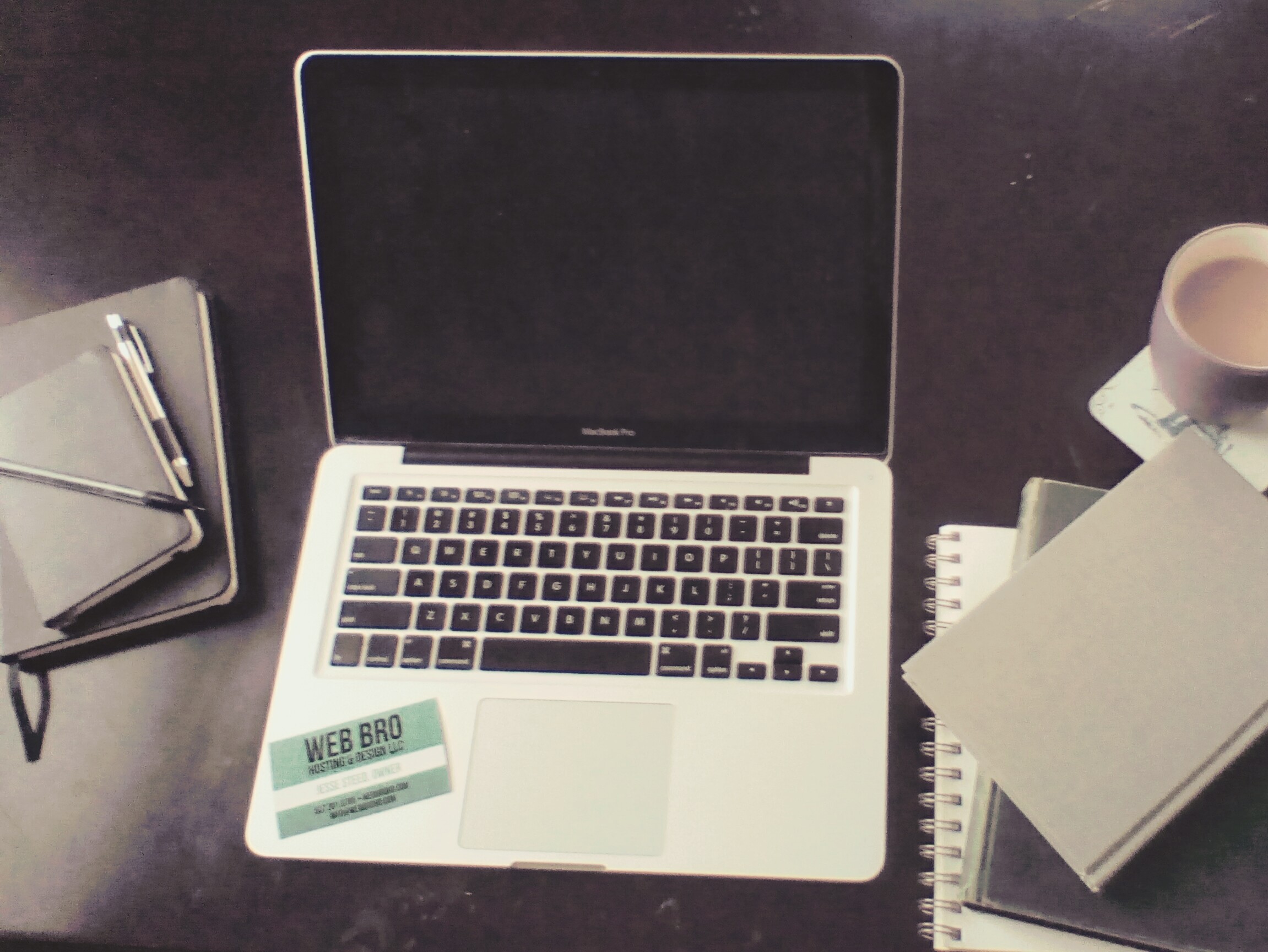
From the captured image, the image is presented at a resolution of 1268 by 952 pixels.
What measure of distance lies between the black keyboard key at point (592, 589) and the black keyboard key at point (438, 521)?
4.3 inches

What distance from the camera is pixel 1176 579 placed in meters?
0.52

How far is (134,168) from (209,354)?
23 cm

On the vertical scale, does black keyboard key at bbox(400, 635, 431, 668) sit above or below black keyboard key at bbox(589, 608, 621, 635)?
below

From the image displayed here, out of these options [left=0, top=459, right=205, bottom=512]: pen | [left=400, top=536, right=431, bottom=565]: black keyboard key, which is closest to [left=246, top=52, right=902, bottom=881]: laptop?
[left=400, top=536, right=431, bottom=565]: black keyboard key

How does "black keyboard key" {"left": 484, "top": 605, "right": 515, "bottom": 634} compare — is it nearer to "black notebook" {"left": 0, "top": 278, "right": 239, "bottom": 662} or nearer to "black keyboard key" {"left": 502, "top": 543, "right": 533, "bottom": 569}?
"black keyboard key" {"left": 502, "top": 543, "right": 533, "bottom": 569}

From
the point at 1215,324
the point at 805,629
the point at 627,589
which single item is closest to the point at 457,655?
the point at 627,589

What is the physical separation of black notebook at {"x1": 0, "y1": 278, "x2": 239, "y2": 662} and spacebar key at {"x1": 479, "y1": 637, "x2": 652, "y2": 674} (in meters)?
0.21

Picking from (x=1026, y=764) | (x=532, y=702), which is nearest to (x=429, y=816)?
(x=532, y=702)

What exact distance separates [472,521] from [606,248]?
229 millimetres

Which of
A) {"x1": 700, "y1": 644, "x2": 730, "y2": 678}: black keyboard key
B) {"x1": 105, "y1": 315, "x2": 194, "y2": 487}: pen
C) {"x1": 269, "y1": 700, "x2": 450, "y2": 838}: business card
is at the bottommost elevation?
{"x1": 269, "y1": 700, "x2": 450, "y2": 838}: business card

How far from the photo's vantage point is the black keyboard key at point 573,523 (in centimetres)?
62

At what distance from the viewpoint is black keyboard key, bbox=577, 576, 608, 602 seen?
24.0 inches

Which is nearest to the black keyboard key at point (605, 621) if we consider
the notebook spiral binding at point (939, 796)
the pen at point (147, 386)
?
the notebook spiral binding at point (939, 796)

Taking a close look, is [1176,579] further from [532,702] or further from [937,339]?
[532,702]
